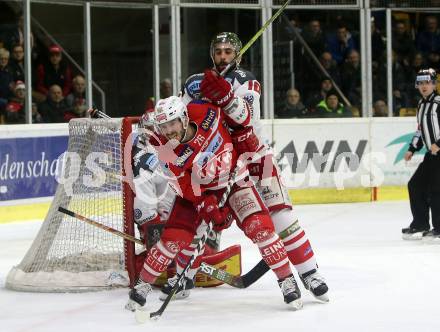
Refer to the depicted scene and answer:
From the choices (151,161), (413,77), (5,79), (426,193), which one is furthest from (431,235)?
(413,77)

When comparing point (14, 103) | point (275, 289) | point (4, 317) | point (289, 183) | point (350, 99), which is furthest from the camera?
point (350, 99)

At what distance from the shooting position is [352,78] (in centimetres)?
1165

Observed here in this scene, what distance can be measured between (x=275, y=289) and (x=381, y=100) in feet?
20.8

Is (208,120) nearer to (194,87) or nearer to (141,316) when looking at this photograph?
(194,87)

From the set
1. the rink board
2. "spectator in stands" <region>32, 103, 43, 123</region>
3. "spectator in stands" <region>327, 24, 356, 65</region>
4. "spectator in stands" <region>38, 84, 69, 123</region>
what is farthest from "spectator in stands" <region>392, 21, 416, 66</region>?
"spectator in stands" <region>32, 103, 43, 123</region>

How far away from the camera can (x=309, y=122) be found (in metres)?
10.7

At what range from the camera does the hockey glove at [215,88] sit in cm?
490

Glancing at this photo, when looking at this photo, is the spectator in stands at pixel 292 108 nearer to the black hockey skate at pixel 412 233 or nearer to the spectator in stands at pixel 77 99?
the spectator in stands at pixel 77 99

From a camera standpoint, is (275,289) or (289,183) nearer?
(275,289)

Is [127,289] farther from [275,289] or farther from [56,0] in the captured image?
[56,0]

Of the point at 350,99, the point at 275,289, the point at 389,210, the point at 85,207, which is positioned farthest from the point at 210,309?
the point at 350,99

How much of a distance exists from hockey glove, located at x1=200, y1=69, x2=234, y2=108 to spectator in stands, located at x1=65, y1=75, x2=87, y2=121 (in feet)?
17.8

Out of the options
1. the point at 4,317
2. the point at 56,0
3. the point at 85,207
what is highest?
the point at 56,0

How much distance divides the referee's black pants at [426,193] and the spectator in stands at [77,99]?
380cm
